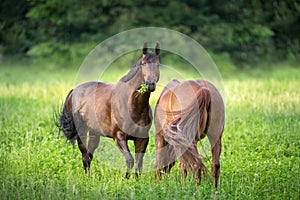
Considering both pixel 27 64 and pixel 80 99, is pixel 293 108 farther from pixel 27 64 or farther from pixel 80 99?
pixel 27 64

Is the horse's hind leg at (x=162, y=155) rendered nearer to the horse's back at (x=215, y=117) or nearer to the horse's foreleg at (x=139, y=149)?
the horse's foreleg at (x=139, y=149)

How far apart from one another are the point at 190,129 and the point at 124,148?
1.26m

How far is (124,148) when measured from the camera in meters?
7.24

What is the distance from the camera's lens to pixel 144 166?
25.4 feet

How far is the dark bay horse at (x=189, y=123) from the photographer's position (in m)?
6.27

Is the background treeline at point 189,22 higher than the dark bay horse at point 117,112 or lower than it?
higher

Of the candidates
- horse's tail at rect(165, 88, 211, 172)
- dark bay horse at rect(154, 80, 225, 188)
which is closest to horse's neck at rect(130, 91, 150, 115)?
dark bay horse at rect(154, 80, 225, 188)

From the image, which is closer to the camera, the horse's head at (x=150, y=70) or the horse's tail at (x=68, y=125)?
the horse's head at (x=150, y=70)

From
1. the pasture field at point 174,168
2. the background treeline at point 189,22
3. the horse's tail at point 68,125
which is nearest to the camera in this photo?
A: the pasture field at point 174,168

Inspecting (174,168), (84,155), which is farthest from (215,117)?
(84,155)

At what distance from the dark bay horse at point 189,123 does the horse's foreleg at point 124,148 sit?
0.39 m

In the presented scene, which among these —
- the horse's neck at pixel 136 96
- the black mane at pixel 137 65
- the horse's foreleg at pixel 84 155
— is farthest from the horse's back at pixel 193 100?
the horse's foreleg at pixel 84 155

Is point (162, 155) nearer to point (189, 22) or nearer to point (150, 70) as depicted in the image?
point (150, 70)

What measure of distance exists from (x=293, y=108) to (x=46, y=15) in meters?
19.7
